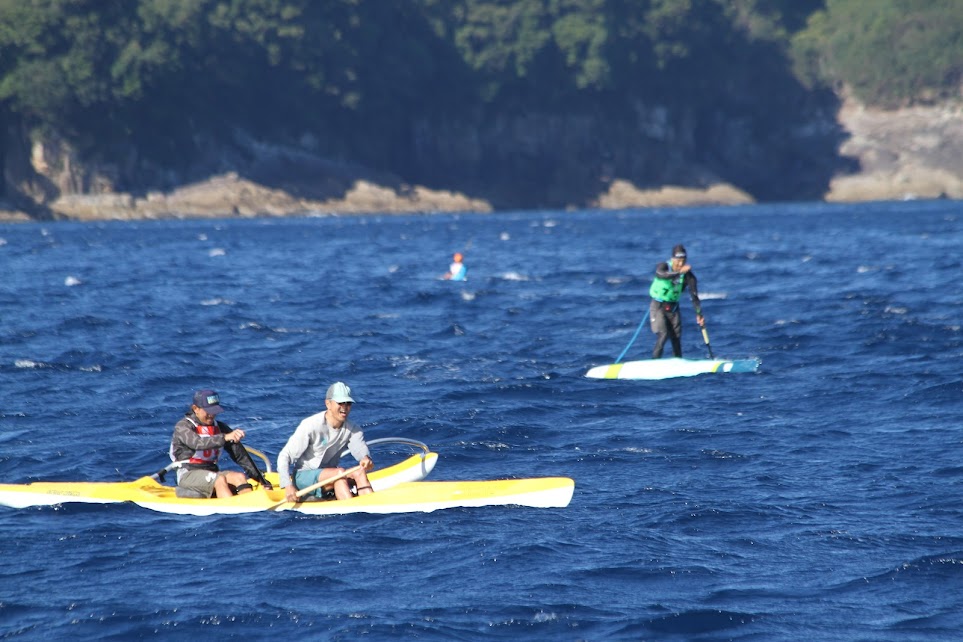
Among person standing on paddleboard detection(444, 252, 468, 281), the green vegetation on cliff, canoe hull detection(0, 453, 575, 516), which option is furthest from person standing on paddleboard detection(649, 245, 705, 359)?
the green vegetation on cliff

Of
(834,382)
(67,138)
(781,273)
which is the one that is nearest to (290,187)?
(67,138)

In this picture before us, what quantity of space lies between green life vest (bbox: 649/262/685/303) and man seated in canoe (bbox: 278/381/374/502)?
1024 cm

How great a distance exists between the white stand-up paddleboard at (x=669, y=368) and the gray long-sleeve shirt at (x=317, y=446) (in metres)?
9.73

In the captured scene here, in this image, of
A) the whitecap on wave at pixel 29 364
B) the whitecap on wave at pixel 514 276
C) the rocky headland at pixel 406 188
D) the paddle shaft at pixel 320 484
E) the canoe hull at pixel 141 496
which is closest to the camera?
the paddle shaft at pixel 320 484

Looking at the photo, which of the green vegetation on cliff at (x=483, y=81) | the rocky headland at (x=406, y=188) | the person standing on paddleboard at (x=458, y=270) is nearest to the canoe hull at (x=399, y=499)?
the person standing on paddleboard at (x=458, y=270)

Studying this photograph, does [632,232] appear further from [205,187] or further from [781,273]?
[205,187]

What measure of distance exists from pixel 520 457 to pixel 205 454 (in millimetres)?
4425

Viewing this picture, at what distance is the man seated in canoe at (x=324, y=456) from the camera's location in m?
14.4

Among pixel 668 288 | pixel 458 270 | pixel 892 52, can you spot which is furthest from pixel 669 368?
pixel 892 52

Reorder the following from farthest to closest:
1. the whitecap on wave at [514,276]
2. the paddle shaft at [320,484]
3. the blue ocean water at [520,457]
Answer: the whitecap on wave at [514,276] → the paddle shaft at [320,484] → the blue ocean water at [520,457]

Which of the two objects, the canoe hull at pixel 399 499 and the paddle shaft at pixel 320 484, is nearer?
the paddle shaft at pixel 320 484

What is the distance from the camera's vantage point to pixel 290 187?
116 meters

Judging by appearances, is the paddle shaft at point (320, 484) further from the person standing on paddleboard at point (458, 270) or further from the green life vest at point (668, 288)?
the person standing on paddleboard at point (458, 270)

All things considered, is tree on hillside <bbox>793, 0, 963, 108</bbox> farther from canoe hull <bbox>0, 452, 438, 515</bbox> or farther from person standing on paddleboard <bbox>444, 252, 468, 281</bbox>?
canoe hull <bbox>0, 452, 438, 515</bbox>
